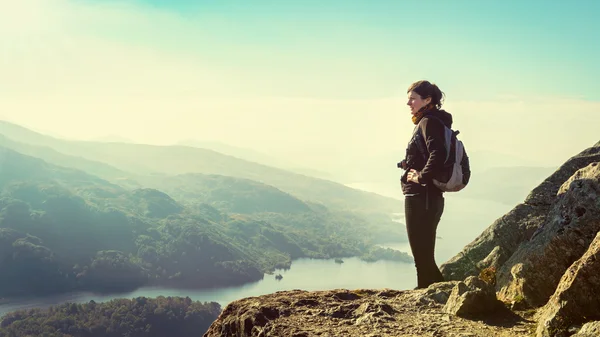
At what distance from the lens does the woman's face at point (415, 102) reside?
7.98m

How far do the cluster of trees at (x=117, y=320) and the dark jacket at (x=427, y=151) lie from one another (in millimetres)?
163829

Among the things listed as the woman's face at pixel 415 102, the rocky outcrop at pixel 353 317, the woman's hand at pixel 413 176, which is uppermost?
the woman's face at pixel 415 102

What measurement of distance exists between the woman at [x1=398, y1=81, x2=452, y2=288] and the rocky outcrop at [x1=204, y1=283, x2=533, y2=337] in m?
0.91

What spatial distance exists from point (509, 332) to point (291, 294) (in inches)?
138

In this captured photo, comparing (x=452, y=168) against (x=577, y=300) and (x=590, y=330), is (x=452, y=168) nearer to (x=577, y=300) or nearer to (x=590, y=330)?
(x=577, y=300)

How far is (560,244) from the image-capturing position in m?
6.98

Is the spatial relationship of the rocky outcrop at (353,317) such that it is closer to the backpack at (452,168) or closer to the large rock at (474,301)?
the large rock at (474,301)

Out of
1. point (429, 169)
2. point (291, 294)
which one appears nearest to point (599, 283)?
point (429, 169)

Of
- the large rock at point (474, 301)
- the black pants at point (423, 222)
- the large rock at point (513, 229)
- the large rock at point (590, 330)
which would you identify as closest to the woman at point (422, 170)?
the black pants at point (423, 222)

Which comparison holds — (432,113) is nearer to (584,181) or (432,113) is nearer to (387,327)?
(584,181)

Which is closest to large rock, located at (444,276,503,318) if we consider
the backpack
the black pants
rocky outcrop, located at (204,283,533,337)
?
rocky outcrop, located at (204,283,533,337)


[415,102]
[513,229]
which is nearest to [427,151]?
[415,102]

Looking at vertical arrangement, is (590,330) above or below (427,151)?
below

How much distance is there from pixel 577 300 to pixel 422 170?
294 centimetres
